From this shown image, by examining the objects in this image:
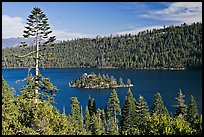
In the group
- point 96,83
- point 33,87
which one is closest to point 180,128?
point 33,87

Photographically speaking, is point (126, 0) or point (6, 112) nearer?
point (126, 0)

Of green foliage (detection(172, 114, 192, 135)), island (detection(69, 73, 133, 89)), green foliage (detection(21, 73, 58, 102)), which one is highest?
green foliage (detection(21, 73, 58, 102))

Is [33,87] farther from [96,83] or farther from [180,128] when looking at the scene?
[96,83]

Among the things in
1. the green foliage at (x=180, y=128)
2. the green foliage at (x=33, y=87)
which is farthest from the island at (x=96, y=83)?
the green foliage at (x=33, y=87)

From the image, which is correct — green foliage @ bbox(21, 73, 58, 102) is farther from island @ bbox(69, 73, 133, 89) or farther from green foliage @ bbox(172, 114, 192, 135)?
island @ bbox(69, 73, 133, 89)

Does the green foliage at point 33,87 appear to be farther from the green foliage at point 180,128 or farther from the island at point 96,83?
the island at point 96,83

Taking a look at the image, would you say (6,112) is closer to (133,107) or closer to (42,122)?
(42,122)

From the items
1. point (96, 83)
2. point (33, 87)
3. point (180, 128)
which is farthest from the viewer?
point (96, 83)

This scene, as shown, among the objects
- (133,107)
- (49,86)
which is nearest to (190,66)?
(133,107)

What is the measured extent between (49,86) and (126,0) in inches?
507

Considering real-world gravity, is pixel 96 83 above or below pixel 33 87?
below

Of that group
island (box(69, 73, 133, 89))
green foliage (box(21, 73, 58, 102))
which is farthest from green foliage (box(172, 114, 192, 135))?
island (box(69, 73, 133, 89))

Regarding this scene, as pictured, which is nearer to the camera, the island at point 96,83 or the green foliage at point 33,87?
the green foliage at point 33,87

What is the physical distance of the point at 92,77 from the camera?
12800 centimetres
